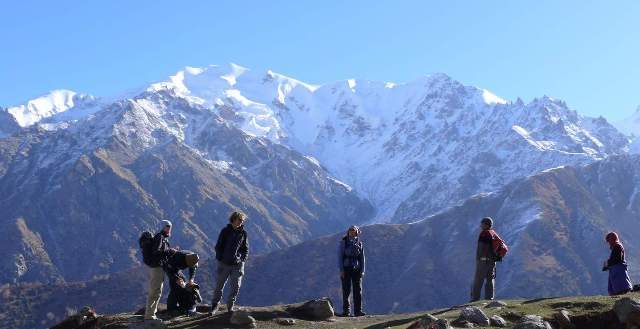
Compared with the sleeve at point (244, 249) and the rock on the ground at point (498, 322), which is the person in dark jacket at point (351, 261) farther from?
the rock on the ground at point (498, 322)

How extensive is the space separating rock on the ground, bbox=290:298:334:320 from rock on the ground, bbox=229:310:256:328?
121 inches

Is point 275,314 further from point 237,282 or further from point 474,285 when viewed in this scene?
point 474,285

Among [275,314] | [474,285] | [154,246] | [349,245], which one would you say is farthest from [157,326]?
[474,285]

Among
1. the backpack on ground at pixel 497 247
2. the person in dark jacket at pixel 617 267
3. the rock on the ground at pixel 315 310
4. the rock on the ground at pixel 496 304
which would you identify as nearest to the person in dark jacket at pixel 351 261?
the rock on the ground at pixel 315 310

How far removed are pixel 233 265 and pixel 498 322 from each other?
366 inches

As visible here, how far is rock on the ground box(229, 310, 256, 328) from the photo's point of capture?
27.3m

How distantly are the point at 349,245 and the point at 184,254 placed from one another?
7.04m

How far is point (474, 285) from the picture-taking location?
1281 inches

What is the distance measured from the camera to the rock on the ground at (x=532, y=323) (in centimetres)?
2361

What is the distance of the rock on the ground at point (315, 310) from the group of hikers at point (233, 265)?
7.03ft

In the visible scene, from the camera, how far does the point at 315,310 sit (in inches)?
1195

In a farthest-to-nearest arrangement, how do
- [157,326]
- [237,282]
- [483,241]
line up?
[483,241] < [237,282] < [157,326]

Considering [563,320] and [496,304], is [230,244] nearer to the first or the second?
[496,304]

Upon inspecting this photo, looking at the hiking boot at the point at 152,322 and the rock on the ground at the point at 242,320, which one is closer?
the hiking boot at the point at 152,322
